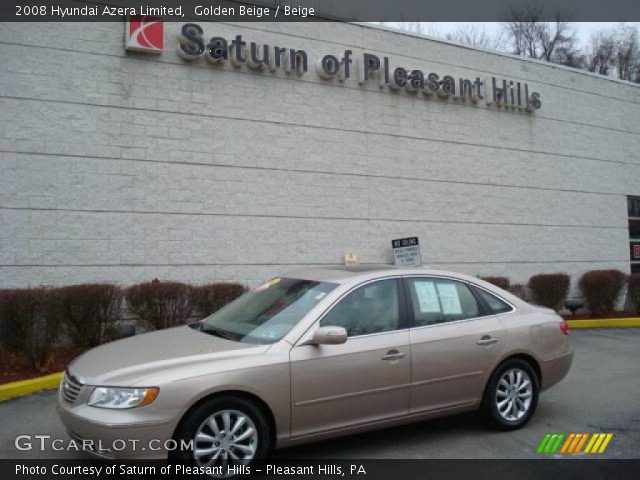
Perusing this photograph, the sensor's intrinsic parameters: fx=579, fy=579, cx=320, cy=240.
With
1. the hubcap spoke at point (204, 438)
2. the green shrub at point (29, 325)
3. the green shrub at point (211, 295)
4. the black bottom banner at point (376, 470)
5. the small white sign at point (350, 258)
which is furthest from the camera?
the small white sign at point (350, 258)

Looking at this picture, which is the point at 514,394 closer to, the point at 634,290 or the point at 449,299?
the point at 449,299

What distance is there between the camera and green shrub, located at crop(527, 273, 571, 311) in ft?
47.1

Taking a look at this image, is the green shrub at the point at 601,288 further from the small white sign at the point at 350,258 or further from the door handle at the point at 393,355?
the door handle at the point at 393,355

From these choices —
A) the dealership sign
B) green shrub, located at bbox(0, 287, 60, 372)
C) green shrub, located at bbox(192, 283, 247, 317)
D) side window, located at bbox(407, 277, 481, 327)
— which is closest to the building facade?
the dealership sign

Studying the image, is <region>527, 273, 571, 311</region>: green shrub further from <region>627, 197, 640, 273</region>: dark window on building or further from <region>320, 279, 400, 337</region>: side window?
<region>320, 279, 400, 337</region>: side window

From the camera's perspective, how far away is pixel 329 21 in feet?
42.7

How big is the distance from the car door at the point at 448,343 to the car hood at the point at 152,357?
1.44 m

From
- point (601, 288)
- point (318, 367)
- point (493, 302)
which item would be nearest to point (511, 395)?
point (493, 302)

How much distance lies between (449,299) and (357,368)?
4.30 feet

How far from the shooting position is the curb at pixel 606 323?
13.5 metres

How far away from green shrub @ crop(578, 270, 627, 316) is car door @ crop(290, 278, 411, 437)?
37.3 feet

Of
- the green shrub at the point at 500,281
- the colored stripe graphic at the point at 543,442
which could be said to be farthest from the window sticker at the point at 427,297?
the green shrub at the point at 500,281

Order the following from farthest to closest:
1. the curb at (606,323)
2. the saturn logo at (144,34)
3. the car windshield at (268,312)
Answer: the curb at (606,323), the saturn logo at (144,34), the car windshield at (268,312)

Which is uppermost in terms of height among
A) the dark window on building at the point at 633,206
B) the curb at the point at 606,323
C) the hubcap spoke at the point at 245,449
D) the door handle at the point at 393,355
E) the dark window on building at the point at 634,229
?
the dark window on building at the point at 633,206
